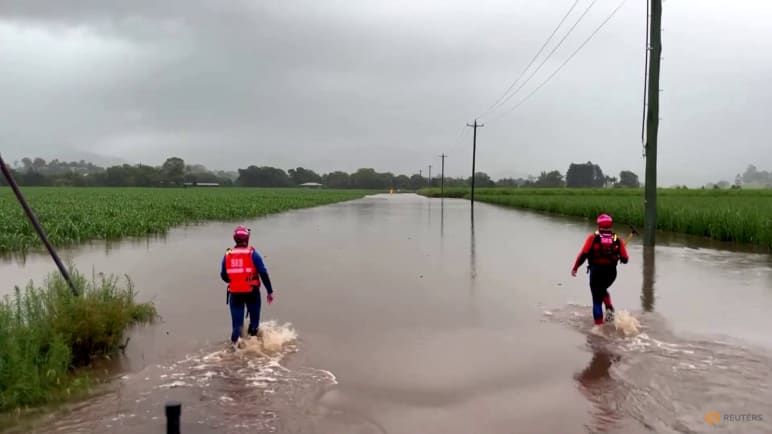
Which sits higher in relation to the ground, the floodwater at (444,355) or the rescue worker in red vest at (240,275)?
the rescue worker in red vest at (240,275)

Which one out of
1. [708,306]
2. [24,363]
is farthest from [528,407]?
[708,306]

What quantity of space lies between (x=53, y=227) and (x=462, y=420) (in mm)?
17316

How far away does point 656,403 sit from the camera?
4930 mm

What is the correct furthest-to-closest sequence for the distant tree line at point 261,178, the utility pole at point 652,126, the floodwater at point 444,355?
the distant tree line at point 261,178, the utility pole at point 652,126, the floodwater at point 444,355

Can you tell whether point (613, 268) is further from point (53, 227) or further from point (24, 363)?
point (53, 227)

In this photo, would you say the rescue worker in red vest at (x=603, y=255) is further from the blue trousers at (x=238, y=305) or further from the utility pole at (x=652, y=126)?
the utility pole at (x=652, y=126)

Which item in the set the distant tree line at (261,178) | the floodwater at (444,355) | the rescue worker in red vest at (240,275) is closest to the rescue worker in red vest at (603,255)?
the floodwater at (444,355)

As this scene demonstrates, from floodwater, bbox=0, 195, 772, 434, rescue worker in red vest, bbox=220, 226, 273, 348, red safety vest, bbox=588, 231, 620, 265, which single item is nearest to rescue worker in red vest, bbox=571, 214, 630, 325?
red safety vest, bbox=588, 231, 620, 265

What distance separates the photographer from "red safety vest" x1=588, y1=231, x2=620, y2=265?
23.7ft

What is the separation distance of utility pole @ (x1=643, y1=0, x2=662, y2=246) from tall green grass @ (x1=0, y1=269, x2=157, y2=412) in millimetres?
14448

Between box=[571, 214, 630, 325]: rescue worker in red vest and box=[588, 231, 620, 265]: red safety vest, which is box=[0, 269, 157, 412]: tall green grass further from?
box=[588, 231, 620, 265]: red safety vest

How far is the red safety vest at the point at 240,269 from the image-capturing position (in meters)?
6.48

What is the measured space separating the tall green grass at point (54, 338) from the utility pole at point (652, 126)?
14.4 meters

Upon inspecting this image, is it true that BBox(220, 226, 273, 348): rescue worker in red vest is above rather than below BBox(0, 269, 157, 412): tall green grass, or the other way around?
above
